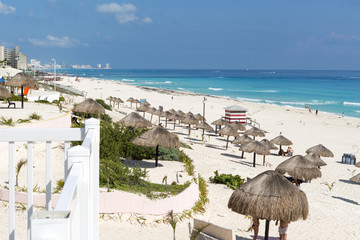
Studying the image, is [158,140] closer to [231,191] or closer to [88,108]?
[231,191]

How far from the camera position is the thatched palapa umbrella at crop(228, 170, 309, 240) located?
6.86m

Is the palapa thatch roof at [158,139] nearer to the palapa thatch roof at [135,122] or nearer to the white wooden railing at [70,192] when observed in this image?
the palapa thatch roof at [135,122]

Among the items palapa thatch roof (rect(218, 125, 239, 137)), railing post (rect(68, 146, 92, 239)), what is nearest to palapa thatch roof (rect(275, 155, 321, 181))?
palapa thatch roof (rect(218, 125, 239, 137))

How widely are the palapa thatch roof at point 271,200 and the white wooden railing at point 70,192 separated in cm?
526

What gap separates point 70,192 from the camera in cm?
130

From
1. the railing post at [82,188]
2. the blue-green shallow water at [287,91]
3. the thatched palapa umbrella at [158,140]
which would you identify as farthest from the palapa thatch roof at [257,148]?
the blue-green shallow water at [287,91]

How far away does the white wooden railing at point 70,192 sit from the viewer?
0.97 meters

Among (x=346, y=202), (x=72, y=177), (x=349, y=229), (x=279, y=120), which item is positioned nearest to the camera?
(x=72, y=177)

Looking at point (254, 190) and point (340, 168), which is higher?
point (254, 190)

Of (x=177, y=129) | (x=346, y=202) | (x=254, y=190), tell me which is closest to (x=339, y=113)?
(x=177, y=129)

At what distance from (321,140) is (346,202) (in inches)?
616

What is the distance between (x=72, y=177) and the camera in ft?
4.72

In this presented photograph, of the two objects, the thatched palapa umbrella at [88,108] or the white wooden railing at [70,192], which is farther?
the thatched palapa umbrella at [88,108]

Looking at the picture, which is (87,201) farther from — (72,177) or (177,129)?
(177,129)
